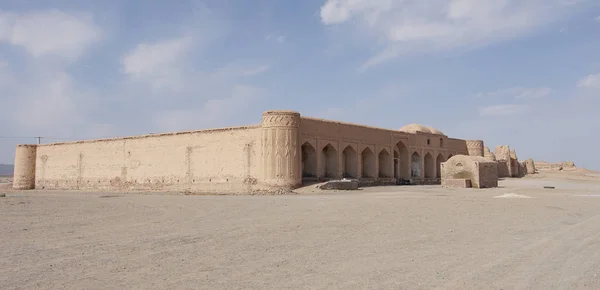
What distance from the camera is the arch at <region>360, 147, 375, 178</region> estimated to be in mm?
32125

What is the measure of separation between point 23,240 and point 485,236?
7.68 m

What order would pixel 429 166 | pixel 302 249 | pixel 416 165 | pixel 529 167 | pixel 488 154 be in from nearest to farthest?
pixel 302 249 < pixel 416 165 < pixel 429 166 < pixel 488 154 < pixel 529 167

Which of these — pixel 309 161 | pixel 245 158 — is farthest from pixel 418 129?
pixel 245 158

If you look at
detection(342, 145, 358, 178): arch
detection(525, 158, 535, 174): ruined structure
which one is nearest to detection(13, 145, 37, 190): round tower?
detection(342, 145, 358, 178): arch

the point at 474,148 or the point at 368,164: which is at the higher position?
the point at 474,148

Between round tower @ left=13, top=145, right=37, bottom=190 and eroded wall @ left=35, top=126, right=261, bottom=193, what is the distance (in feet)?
2.13

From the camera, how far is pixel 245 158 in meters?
25.5

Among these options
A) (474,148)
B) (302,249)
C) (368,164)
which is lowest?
(302,249)

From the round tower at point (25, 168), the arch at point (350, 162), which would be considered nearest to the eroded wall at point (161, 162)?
the round tower at point (25, 168)

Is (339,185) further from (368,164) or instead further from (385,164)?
(385,164)

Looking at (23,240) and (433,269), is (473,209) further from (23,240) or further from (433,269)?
(23,240)

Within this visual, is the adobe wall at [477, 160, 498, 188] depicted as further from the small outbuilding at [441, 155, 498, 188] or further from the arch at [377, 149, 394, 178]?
the arch at [377, 149, 394, 178]

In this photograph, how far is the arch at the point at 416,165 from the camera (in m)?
37.2

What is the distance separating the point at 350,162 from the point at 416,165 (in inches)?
339
